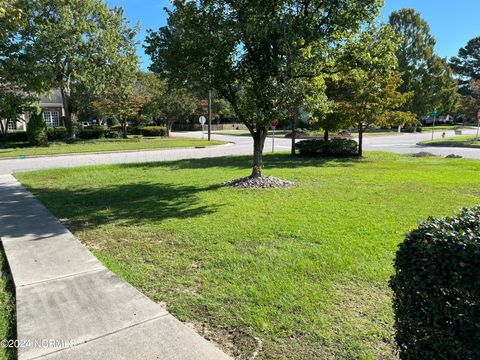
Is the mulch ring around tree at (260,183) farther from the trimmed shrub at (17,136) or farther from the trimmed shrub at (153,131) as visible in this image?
the trimmed shrub at (153,131)

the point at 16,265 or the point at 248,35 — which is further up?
the point at 248,35

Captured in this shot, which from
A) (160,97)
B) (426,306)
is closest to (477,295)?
(426,306)

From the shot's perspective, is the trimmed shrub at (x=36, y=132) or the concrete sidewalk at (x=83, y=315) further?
the trimmed shrub at (x=36, y=132)

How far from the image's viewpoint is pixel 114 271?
451 centimetres

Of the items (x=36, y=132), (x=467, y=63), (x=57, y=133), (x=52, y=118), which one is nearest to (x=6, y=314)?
(x=36, y=132)

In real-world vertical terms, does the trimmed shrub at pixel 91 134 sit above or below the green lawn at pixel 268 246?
above

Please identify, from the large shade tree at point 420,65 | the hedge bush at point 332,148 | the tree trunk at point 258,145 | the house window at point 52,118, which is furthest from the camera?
the large shade tree at point 420,65

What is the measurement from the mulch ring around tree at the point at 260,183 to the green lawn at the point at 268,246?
42 cm

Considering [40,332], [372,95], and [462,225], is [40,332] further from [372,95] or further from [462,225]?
[372,95]

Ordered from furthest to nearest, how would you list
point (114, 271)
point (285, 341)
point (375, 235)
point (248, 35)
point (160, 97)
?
point (160, 97) < point (248, 35) < point (375, 235) < point (114, 271) < point (285, 341)

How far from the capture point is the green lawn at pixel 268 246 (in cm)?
328

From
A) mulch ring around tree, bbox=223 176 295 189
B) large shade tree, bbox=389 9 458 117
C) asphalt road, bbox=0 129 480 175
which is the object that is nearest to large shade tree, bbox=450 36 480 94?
large shade tree, bbox=389 9 458 117

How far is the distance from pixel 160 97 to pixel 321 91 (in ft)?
99.3

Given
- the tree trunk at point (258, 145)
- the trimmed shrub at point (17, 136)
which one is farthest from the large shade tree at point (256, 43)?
the trimmed shrub at point (17, 136)
